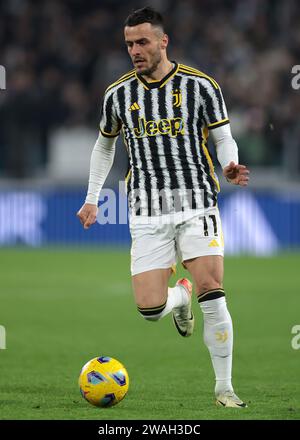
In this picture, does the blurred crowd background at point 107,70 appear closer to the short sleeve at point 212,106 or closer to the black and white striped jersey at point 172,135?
the black and white striped jersey at point 172,135

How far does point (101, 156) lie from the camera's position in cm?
706

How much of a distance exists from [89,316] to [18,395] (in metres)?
4.66

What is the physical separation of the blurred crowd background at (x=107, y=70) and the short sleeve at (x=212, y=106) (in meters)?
13.0

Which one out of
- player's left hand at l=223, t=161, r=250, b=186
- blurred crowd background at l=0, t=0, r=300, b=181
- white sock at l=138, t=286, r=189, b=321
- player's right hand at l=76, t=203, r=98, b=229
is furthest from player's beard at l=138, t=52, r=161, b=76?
blurred crowd background at l=0, t=0, r=300, b=181

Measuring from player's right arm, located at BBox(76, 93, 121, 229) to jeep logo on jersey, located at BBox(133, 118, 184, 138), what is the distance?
282 mm

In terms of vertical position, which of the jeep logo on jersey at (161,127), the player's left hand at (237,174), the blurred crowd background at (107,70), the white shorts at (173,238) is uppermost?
the blurred crowd background at (107,70)

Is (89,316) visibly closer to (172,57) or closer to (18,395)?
(18,395)

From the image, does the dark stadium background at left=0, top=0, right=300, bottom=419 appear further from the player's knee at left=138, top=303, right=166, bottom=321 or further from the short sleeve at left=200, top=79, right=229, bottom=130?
the short sleeve at left=200, top=79, right=229, bottom=130

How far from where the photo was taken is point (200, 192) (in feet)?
21.7

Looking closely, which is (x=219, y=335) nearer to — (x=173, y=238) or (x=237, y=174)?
(x=173, y=238)

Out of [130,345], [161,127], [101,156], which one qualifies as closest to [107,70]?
[130,345]

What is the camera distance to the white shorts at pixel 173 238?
21.3ft

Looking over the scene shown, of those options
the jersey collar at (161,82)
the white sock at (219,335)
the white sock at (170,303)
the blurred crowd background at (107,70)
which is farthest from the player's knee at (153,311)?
the blurred crowd background at (107,70)

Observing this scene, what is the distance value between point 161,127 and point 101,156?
24.4 inches
